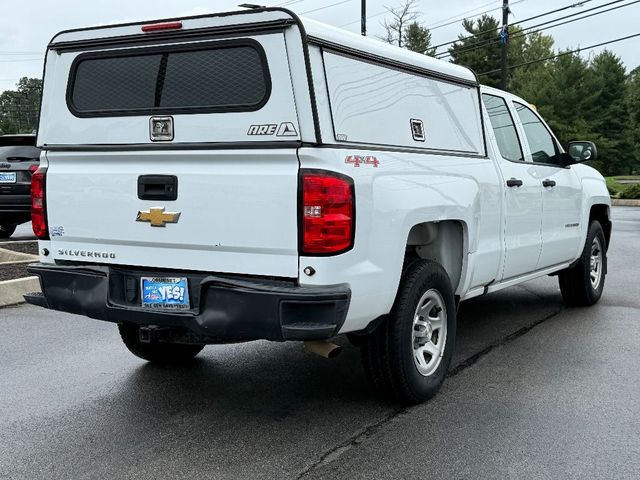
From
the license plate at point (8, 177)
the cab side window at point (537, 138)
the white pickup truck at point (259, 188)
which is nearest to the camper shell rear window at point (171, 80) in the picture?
the white pickup truck at point (259, 188)

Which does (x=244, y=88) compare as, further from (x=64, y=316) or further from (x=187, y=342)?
(x=64, y=316)

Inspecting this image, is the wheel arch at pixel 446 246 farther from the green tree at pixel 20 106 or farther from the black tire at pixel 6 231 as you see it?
the green tree at pixel 20 106

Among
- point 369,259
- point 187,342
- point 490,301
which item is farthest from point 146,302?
point 490,301

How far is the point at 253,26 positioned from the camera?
363 cm

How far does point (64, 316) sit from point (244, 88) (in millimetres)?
4009

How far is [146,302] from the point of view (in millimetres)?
3895

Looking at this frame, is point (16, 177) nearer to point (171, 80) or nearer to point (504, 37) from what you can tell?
point (171, 80)

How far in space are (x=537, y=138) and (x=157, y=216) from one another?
12.3 ft

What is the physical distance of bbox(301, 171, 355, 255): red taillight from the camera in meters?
3.46

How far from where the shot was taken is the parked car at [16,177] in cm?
1177

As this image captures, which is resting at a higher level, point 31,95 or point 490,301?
point 31,95

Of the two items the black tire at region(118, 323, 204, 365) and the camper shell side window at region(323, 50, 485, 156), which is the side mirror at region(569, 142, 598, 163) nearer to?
the camper shell side window at region(323, 50, 485, 156)

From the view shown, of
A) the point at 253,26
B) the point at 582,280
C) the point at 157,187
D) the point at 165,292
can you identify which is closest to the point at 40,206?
the point at 157,187

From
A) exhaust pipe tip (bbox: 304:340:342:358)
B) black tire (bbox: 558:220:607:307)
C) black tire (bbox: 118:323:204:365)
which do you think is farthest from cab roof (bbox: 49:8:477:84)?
black tire (bbox: 558:220:607:307)
